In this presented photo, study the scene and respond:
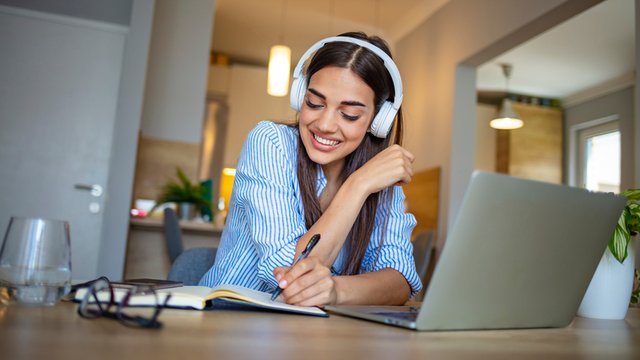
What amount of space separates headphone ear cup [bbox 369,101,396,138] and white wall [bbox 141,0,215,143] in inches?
122

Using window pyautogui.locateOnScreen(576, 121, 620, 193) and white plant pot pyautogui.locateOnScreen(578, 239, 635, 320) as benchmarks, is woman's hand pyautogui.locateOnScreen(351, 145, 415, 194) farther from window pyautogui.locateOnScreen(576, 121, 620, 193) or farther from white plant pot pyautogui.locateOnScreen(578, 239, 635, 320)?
window pyautogui.locateOnScreen(576, 121, 620, 193)

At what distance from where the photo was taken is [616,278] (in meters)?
1.17

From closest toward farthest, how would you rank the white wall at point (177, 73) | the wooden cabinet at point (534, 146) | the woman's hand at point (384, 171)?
the woman's hand at point (384, 171)
the white wall at point (177, 73)
the wooden cabinet at point (534, 146)

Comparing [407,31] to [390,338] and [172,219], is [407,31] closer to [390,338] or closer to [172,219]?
[172,219]

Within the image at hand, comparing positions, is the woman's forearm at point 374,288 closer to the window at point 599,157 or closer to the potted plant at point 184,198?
the potted plant at point 184,198

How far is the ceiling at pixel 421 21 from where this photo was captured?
5.36 metres

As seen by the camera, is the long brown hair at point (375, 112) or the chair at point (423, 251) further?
the chair at point (423, 251)

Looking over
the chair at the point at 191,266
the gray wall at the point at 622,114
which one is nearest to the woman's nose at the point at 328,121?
the chair at the point at 191,266

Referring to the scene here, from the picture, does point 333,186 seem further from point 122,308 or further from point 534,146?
point 534,146

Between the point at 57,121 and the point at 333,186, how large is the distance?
109 inches

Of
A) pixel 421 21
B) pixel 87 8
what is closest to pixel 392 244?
pixel 87 8

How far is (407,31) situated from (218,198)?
8.47ft

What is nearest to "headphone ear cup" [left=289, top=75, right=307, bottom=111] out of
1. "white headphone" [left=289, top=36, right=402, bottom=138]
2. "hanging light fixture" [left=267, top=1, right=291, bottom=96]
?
"white headphone" [left=289, top=36, right=402, bottom=138]

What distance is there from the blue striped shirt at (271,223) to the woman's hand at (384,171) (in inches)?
6.2
